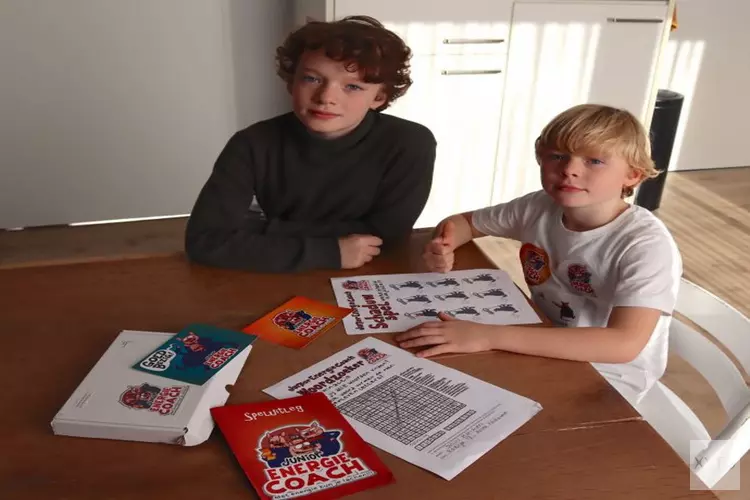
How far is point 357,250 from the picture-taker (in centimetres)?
133

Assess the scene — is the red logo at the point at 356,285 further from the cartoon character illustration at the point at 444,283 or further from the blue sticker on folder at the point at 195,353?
the blue sticker on folder at the point at 195,353

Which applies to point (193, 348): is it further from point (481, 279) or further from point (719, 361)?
point (719, 361)

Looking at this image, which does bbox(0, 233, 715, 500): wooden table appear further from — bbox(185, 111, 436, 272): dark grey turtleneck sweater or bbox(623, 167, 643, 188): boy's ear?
bbox(623, 167, 643, 188): boy's ear

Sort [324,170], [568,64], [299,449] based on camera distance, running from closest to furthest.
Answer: [299,449] → [324,170] → [568,64]

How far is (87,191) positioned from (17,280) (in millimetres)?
2071

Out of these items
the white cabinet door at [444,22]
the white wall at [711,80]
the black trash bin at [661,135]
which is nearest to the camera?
the white cabinet door at [444,22]

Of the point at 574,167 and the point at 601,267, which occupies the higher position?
the point at 574,167

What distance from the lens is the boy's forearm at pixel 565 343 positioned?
1.04 metres

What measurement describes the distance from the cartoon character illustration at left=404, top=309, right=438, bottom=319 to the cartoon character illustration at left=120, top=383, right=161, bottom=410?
0.43 metres

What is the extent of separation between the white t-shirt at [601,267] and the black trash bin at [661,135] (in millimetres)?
2188

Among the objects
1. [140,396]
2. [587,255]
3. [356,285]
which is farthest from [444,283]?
[140,396]

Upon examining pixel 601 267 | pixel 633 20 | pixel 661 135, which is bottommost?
pixel 661 135

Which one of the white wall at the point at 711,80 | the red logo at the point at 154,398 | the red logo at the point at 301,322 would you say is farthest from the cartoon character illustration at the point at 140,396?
the white wall at the point at 711,80

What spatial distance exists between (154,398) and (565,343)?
0.60m
